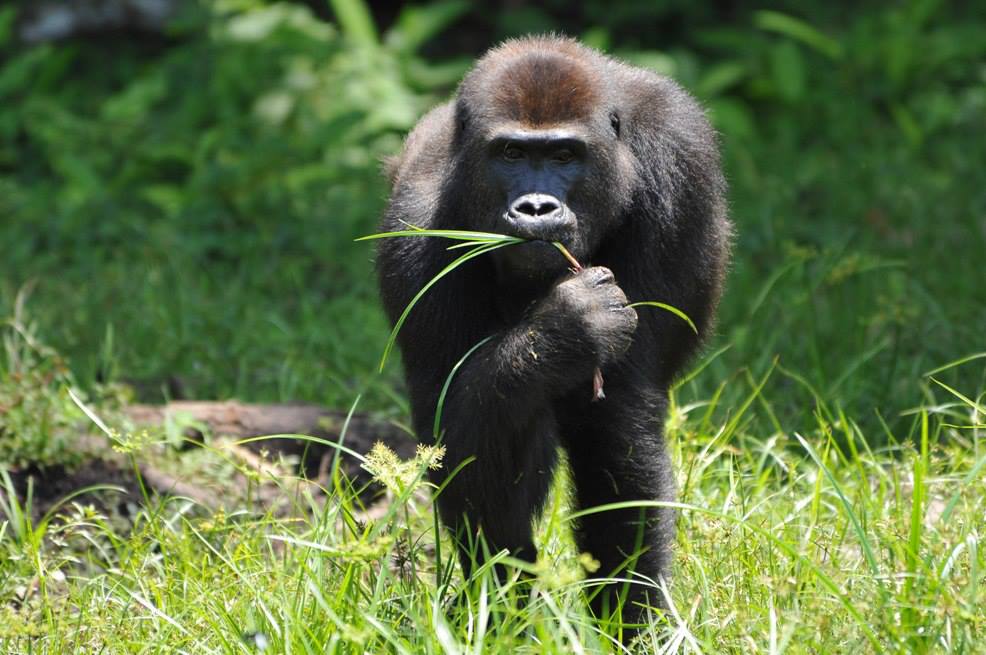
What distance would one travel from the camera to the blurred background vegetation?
20.4 feet

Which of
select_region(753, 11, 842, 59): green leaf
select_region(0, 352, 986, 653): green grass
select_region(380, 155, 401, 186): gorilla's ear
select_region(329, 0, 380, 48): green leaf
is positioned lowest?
select_region(0, 352, 986, 653): green grass

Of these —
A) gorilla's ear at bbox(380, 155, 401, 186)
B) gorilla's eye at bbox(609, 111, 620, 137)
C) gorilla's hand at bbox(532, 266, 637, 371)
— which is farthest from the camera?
gorilla's ear at bbox(380, 155, 401, 186)

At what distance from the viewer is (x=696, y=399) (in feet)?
17.6

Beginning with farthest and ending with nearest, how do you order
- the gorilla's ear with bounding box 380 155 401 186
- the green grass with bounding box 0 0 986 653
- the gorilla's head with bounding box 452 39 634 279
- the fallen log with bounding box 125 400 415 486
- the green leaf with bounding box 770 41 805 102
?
the green leaf with bounding box 770 41 805 102
the fallen log with bounding box 125 400 415 486
the gorilla's ear with bounding box 380 155 401 186
the gorilla's head with bounding box 452 39 634 279
the green grass with bounding box 0 0 986 653

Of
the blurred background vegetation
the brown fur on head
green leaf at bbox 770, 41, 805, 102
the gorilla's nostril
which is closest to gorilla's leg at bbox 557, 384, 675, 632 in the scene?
the gorilla's nostril

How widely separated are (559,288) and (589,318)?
137 mm

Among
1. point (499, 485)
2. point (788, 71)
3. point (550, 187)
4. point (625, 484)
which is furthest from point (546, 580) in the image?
point (788, 71)

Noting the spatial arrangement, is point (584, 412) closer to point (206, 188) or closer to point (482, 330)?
point (482, 330)

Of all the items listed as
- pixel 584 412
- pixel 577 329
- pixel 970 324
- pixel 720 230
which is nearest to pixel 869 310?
pixel 970 324

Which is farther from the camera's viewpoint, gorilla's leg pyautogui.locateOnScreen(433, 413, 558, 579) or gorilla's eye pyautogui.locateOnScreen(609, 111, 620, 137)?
Result: gorilla's eye pyautogui.locateOnScreen(609, 111, 620, 137)

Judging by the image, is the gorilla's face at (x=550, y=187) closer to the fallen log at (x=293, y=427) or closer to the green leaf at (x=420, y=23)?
the fallen log at (x=293, y=427)

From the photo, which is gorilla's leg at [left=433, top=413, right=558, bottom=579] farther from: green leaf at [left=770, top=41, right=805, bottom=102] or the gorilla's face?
green leaf at [left=770, top=41, right=805, bottom=102]

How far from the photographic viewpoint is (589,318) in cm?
373

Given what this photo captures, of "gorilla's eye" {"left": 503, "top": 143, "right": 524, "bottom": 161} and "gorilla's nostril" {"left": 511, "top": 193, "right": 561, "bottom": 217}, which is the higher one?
"gorilla's eye" {"left": 503, "top": 143, "right": 524, "bottom": 161}
